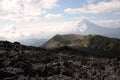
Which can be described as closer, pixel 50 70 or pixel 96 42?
pixel 50 70

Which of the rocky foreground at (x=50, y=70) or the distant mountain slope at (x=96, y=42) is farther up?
the distant mountain slope at (x=96, y=42)

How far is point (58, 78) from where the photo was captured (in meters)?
37.2

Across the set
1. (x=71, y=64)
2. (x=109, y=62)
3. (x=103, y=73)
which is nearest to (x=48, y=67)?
(x=71, y=64)

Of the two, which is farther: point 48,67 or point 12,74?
point 48,67

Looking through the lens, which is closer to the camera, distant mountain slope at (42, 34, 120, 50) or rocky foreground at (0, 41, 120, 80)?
rocky foreground at (0, 41, 120, 80)

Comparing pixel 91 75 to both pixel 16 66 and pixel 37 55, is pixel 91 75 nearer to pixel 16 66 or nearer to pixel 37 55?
pixel 16 66

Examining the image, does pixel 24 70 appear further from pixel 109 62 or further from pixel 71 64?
pixel 109 62

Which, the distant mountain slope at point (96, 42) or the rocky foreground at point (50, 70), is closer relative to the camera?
the rocky foreground at point (50, 70)

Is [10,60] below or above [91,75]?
above

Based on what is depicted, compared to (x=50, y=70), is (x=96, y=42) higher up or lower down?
higher up

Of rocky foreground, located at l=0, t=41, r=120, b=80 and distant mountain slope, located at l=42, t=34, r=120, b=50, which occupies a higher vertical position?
distant mountain slope, located at l=42, t=34, r=120, b=50

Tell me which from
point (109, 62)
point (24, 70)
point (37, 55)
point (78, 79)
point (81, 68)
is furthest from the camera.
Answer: point (37, 55)

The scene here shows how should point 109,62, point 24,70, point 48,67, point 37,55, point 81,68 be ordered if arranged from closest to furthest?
point 24,70 → point 48,67 → point 81,68 → point 109,62 → point 37,55

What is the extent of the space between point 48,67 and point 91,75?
25.8 ft
